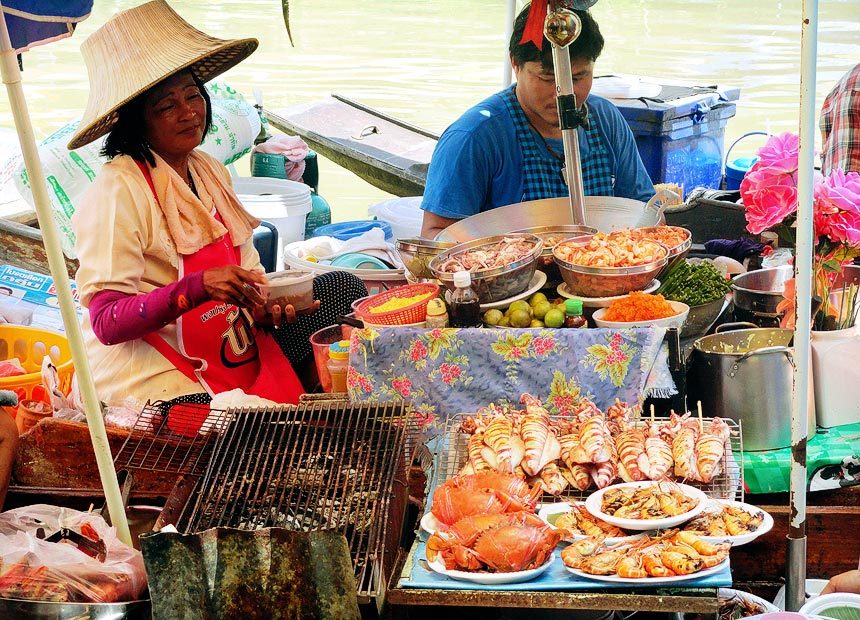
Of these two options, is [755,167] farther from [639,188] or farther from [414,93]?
[414,93]

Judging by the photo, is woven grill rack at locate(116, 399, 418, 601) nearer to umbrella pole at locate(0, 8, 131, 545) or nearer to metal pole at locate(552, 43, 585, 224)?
umbrella pole at locate(0, 8, 131, 545)

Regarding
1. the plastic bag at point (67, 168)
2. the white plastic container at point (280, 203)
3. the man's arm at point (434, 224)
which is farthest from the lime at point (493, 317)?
the white plastic container at point (280, 203)

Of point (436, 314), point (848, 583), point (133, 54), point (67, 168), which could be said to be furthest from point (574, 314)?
point (67, 168)

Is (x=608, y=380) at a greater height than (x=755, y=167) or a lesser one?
lesser

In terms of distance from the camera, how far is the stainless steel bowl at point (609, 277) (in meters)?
3.15

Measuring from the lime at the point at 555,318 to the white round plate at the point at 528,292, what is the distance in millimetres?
135

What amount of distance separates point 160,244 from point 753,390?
207cm

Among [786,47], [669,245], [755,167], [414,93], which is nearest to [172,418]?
[669,245]

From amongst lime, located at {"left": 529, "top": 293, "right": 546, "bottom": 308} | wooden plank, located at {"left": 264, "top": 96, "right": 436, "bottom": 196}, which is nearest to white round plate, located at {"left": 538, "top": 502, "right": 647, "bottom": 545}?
lime, located at {"left": 529, "top": 293, "right": 546, "bottom": 308}

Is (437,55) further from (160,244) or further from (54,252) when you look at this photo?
(54,252)

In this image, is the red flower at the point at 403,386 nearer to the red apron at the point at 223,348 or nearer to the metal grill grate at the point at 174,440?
the metal grill grate at the point at 174,440

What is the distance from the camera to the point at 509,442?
9.14ft

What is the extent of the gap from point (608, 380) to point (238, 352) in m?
1.44

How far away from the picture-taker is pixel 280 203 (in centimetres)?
595
